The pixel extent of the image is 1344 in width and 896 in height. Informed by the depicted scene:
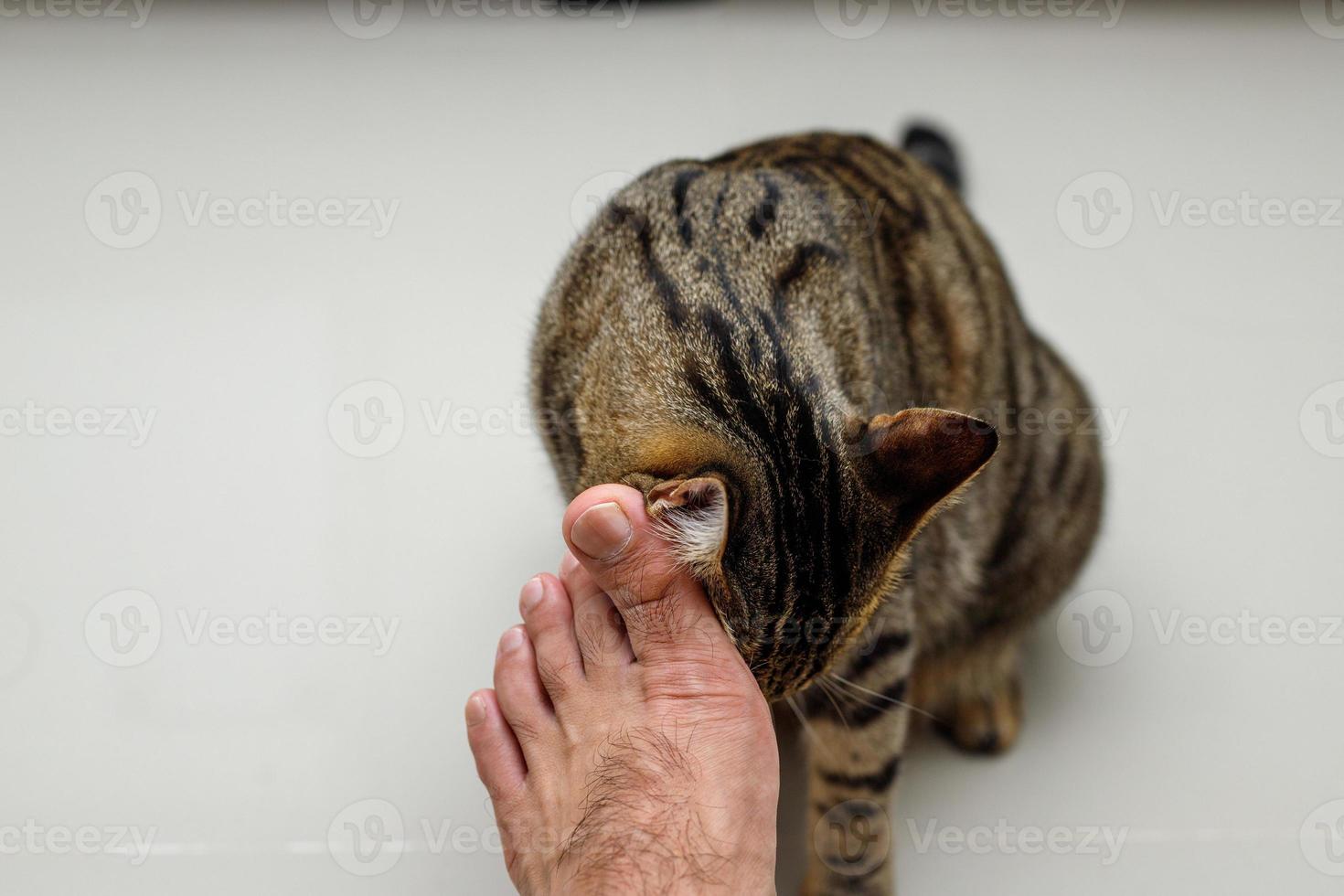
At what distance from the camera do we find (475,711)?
1.32 meters

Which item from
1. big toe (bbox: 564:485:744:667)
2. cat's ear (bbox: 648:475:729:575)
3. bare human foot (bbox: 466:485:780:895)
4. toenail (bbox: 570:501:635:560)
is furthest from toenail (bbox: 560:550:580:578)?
cat's ear (bbox: 648:475:729:575)

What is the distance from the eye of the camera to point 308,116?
2.20 meters

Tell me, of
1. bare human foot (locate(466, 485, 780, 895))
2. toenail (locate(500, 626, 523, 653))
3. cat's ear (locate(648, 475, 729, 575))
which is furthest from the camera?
toenail (locate(500, 626, 523, 653))

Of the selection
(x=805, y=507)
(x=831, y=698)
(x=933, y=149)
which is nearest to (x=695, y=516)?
(x=805, y=507)

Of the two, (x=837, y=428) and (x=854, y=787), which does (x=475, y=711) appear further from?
(x=837, y=428)

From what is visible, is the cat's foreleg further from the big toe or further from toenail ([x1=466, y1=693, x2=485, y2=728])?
toenail ([x1=466, y1=693, x2=485, y2=728])

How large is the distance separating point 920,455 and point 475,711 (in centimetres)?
67

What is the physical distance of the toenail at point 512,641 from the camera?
4.37ft

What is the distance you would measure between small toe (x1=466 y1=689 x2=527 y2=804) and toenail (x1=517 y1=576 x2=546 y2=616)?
5.1 inches

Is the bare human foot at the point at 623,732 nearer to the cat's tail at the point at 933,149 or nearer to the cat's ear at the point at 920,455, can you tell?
the cat's ear at the point at 920,455

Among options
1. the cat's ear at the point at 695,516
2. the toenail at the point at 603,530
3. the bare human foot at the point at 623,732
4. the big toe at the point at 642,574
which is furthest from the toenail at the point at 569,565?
the cat's ear at the point at 695,516

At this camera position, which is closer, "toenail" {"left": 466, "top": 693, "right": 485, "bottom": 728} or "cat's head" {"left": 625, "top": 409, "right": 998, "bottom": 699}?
"cat's head" {"left": 625, "top": 409, "right": 998, "bottom": 699}

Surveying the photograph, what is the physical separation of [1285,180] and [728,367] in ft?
5.69

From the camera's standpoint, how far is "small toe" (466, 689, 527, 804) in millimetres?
1287
